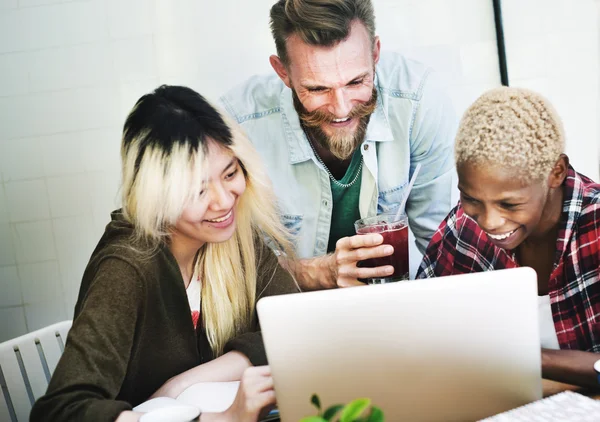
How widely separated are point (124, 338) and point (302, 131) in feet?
2.92

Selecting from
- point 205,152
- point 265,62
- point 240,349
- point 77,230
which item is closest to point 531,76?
point 265,62

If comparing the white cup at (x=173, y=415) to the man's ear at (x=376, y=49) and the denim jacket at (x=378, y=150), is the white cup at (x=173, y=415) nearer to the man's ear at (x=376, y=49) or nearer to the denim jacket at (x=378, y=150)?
the denim jacket at (x=378, y=150)

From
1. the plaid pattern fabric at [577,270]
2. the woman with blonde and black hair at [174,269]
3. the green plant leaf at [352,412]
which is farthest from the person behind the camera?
the plaid pattern fabric at [577,270]

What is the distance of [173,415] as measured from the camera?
122 cm

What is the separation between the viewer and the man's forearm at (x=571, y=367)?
4.82ft

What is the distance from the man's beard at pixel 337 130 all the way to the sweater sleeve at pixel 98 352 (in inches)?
30.0

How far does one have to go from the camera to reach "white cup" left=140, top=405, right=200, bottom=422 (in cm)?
121

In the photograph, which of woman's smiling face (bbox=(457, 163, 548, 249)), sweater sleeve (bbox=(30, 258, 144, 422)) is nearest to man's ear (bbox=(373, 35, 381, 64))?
woman's smiling face (bbox=(457, 163, 548, 249))

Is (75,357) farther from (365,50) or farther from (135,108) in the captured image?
(365,50)

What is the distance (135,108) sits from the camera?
200 cm

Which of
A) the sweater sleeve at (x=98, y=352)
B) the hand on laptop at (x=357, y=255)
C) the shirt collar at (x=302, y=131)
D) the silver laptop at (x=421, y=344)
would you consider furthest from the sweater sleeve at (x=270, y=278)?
the silver laptop at (x=421, y=344)

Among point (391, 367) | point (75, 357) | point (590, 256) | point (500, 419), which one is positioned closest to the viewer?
point (500, 419)

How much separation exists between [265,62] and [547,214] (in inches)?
40.5

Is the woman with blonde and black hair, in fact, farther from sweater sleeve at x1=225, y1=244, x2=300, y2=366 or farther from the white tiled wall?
the white tiled wall
